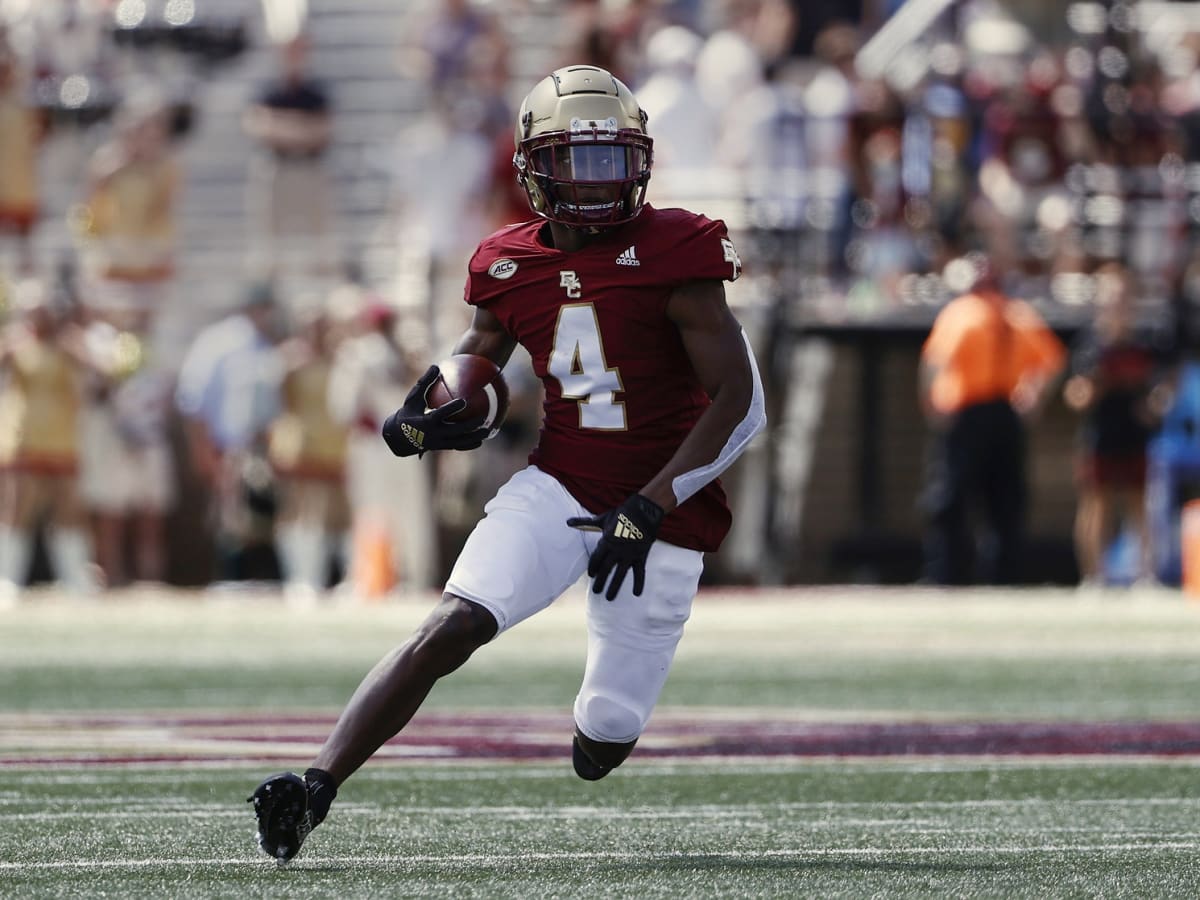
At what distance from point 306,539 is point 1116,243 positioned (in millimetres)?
5068

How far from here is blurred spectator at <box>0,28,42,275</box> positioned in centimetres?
1562

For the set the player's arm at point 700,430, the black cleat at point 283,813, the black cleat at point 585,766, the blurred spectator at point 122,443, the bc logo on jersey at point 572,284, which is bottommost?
the blurred spectator at point 122,443

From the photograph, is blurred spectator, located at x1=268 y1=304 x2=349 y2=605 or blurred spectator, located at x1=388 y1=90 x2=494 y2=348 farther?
blurred spectator, located at x1=388 y1=90 x2=494 y2=348

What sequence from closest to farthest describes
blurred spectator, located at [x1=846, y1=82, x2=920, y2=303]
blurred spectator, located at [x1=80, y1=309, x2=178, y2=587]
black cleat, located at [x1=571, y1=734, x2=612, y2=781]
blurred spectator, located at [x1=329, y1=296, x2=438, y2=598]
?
black cleat, located at [x1=571, y1=734, x2=612, y2=781] → blurred spectator, located at [x1=329, y1=296, x2=438, y2=598] → blurred spectator, located at [x1=846, y1=82, x2=920, y2=303] → blurred spectator, located at [x1=80, y1=309, x2=178, y2=587]

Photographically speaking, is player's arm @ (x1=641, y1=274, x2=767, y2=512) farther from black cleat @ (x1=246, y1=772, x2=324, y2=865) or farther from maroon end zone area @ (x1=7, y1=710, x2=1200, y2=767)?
maroon end zone area @ (x1=7, y1=710, x2=1200, y2=767)

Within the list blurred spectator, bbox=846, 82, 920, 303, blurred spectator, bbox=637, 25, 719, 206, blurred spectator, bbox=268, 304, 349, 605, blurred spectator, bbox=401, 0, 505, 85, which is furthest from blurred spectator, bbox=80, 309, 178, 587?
blurred spectator, bbox=846, 82, 920, 303

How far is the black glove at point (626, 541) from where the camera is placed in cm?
482

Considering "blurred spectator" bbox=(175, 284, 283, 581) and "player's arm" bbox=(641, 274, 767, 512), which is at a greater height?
"player's arm" bbox=(641, 274, 767, 512)

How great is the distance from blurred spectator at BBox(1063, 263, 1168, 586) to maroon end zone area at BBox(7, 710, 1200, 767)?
6.24 metres

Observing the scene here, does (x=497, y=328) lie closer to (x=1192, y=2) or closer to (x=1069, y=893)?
(x=1069, y=893)

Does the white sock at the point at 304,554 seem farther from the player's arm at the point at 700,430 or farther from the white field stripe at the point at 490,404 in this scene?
the player's arm at the point at 700,430

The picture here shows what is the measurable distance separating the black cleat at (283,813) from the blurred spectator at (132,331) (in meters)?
10.7

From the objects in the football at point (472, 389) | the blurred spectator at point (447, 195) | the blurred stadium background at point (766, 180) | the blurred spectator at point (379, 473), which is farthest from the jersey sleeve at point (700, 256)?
the blurred spectator at point (447, 195)

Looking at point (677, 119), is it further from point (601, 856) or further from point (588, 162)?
point (601, 856)
